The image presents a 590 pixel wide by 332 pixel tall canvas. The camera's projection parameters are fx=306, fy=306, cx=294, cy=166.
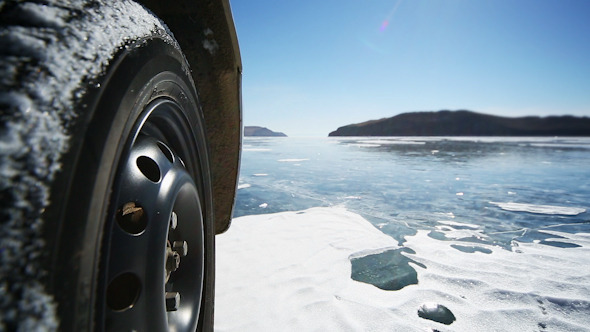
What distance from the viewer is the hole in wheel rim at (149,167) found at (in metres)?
0.81

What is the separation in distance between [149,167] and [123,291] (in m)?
0.31

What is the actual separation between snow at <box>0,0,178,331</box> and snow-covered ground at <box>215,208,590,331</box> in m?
1.44

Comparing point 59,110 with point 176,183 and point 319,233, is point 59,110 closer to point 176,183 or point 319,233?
point 176,183

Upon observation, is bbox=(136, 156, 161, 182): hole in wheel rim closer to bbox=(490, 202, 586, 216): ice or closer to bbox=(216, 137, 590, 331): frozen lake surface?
bbox=(216, 137, 590, 331): frozen lake surface

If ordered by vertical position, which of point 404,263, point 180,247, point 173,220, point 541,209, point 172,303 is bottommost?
point 541,209

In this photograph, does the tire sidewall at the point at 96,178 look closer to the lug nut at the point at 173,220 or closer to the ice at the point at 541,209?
the lug nut at the point at 173,220

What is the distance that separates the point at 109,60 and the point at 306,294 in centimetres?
179

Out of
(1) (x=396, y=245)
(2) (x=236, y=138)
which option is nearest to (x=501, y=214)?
(1) (x=396, y=245)

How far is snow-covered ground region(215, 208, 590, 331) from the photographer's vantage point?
5.51ft

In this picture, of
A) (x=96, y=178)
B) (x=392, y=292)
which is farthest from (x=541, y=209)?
(x=96, y=178)

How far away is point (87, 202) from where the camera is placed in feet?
1.51

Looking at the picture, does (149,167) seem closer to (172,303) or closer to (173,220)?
(173,220)

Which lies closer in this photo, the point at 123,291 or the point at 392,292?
the point at 123,291

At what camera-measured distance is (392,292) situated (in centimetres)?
199
